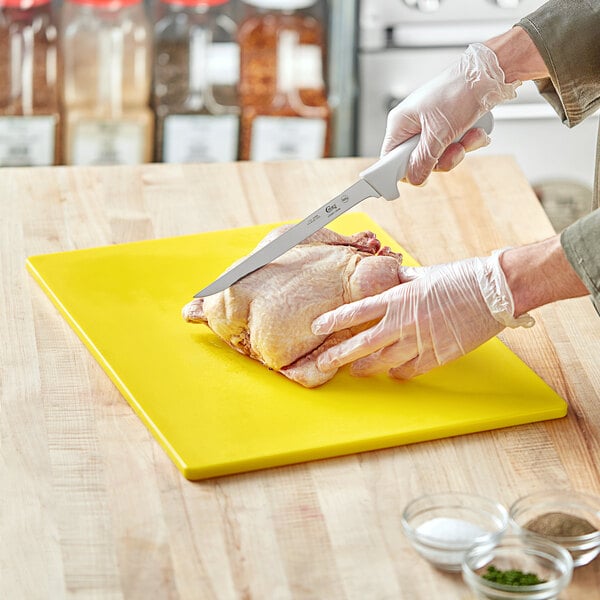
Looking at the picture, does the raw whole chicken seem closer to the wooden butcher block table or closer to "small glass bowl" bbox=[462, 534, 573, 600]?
the wooden butcher block table

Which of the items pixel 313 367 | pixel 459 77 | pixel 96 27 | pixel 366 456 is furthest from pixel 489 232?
pixel 96 27

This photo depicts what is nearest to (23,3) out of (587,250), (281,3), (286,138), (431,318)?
(281,3)

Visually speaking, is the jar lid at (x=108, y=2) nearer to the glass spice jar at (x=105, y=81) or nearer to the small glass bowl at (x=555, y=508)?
the glass spice jar at (x=105, y=81)

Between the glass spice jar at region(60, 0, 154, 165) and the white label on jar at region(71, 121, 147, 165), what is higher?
the glass spice jar at region(60, 0, 154, 165)

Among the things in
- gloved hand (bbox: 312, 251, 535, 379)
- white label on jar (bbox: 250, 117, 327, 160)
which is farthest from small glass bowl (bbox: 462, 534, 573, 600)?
white label on jar (bbox: 250, 117, 327, 160)

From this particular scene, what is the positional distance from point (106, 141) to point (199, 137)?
0.24 metres

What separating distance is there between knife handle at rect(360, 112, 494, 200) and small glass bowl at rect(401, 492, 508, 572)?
56 centimetres

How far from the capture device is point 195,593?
3.78ft

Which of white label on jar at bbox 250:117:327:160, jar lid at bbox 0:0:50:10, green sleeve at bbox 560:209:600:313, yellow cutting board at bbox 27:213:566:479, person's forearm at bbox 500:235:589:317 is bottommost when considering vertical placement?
white label on jar at bbox 250:117:327:160

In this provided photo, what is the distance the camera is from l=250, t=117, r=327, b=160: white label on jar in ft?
9.45

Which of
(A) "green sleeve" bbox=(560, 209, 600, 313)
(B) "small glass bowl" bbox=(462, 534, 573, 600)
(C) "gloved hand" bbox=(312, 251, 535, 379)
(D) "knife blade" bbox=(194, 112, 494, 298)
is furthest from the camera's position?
(D) "knife blade" bbox=(194, 112, 494, 298)

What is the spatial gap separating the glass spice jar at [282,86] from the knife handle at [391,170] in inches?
45.9

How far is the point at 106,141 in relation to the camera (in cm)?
283

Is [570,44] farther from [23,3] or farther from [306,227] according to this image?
[23,3]
